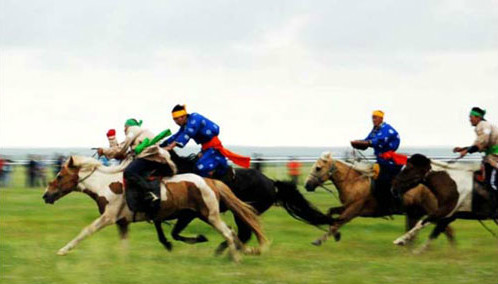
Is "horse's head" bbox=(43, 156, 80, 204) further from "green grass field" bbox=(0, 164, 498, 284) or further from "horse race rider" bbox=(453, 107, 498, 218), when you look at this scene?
"horse race rider" bbox=(453, 107, 498, 218)

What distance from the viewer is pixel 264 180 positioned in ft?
50.0

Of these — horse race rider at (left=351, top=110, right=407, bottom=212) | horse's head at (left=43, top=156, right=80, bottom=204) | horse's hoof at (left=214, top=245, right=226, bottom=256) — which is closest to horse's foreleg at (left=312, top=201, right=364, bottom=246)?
horse race rider at (left=351, top=110, right=407, bottom=212)

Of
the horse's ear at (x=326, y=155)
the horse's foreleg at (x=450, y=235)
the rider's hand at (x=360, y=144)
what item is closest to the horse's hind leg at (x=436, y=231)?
the horse's foreleg at (x=450, y=235)

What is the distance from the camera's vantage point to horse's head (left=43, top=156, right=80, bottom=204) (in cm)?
1416

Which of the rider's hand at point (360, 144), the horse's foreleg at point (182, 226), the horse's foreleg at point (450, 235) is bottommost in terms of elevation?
the horse's foreleg at point (450, 235)

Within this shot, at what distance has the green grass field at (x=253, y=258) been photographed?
11305 mm

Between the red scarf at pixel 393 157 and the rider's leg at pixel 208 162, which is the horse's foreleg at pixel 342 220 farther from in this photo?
the rider's leg at pixel 208 162

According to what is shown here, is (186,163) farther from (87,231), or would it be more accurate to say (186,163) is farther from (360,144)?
(360,144)

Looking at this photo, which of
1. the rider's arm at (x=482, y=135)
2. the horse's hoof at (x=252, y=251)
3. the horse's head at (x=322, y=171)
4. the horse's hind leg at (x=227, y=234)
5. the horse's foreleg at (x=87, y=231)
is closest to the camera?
the horse's hind leg at (x=227, y=234)

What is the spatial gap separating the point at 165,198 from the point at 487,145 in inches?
183

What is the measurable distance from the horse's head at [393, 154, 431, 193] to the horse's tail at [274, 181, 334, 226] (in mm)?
1133

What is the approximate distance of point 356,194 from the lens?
1631 centimetres

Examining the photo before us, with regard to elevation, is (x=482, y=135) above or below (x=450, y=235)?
above

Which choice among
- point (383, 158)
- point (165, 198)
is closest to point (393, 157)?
point (383, 158)
